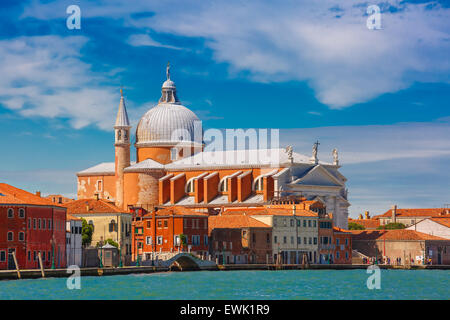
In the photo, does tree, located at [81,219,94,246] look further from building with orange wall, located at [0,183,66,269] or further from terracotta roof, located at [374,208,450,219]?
terracotta roof, located at [374,208,450,219]

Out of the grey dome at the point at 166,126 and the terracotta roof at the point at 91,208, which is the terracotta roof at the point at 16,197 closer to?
the terracotta roof at the point at 91,208

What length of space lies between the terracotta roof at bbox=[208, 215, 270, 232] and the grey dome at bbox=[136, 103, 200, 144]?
54.5 feet

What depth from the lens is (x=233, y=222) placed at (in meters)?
66.2

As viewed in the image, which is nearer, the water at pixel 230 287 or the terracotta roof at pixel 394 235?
the water at pixel 230 287

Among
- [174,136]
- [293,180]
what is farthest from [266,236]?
[174,136]

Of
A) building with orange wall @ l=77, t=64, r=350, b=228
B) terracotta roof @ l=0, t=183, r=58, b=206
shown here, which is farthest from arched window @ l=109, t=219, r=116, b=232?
building with orange wall @ l=77, t=64, r=350, b=228

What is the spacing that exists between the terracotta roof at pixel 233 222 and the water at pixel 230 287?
8.27 metres

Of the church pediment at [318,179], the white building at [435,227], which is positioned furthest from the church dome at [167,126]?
the white building at [435,227]

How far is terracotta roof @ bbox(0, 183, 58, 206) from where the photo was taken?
5075 cm

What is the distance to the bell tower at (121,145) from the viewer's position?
263 ft

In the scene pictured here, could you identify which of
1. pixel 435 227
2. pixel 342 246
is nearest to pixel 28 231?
pixel 342 246

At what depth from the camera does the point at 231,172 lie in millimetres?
77312
